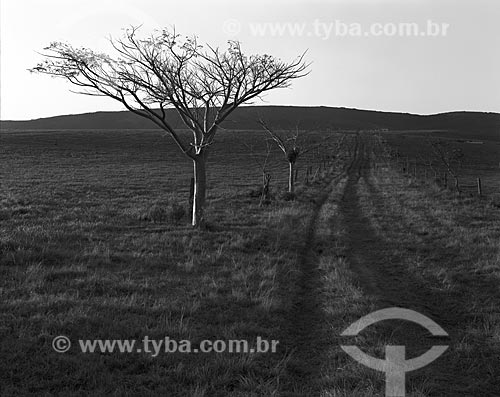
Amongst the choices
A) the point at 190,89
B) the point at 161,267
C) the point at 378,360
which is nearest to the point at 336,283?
the point at 378,360

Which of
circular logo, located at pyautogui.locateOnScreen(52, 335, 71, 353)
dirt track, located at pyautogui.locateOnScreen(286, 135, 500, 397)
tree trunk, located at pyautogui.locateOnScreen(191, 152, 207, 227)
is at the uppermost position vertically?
tree trunk, located at pyautogui.locateOnScreen(191, 152, 207, 227)

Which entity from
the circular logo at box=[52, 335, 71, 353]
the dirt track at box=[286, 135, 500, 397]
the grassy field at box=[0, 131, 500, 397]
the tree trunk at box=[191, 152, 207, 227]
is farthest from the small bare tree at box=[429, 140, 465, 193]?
the circular logo at box=[52, 335, 71, 353]

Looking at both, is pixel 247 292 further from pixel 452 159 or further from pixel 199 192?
pixel 452 159

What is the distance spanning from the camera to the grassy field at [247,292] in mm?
5238

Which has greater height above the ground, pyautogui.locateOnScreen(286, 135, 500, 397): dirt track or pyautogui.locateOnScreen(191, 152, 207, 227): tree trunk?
pyautogui.locateOnScreen(191, 152, 207, 227): tree trunk

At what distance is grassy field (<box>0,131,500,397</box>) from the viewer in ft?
17.2

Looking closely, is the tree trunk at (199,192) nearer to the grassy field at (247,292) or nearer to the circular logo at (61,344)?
the grassy field at (247,292)

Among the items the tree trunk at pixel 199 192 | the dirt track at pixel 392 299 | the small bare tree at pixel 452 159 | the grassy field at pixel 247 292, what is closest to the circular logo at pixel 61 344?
the grassy field at pixel 247 292

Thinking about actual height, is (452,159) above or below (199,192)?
above

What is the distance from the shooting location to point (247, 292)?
837 cm

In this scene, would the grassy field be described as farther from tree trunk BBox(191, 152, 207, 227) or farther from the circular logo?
tree trunk BBox(191, 152, 207, 227)

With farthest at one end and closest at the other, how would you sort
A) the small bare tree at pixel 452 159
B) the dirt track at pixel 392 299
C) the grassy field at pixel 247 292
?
the small bare tree at pixel 452 159, the dirt track at pixel 392 299, the grassy field at pixel 247 292

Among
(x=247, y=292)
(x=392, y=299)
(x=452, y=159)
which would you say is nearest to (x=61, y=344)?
(x=247, y=292)

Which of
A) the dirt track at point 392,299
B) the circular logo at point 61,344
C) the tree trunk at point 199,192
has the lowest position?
the dirt track at point 392,299
